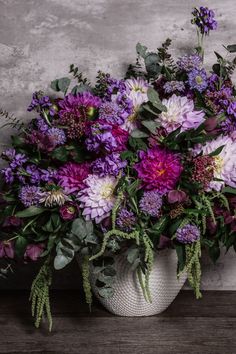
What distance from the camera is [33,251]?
1.20 m

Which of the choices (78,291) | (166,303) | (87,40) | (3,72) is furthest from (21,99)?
(166,303)

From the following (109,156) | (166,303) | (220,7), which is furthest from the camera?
(220,7)

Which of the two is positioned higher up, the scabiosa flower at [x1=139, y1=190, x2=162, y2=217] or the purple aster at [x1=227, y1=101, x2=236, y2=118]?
the purple aster at [x1=227, y1=101, x2=236, y2=118]

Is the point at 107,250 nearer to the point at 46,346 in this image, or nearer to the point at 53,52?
the point at 46,346

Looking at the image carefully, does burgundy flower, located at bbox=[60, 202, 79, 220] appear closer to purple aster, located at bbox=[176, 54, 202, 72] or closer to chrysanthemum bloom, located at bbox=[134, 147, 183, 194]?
chrysanthemum bloom, located at bbox=[134, 147, 183, 194]

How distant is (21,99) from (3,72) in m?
0.09

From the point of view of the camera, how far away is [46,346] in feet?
4.05

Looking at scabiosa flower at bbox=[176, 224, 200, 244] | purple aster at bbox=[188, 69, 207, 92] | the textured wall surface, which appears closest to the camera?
scabiosa flower at bbox=[176, 224, 200, 244]

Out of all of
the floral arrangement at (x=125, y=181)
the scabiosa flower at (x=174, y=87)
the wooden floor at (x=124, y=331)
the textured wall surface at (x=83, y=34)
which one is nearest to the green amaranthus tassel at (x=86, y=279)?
the floral arrangement at (x=125, y=181)

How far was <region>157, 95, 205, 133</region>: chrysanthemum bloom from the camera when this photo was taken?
119 cm

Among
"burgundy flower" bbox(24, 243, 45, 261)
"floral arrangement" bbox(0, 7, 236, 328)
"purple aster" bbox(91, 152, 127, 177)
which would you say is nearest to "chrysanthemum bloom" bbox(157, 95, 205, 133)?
"floral arrangement" bbox(0, 7, 236, 328)

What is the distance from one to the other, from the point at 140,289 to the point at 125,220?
23cm

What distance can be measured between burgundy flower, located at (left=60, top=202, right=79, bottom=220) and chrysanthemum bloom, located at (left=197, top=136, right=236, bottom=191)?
0.27 meters

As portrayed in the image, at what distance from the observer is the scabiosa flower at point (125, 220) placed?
114cm
